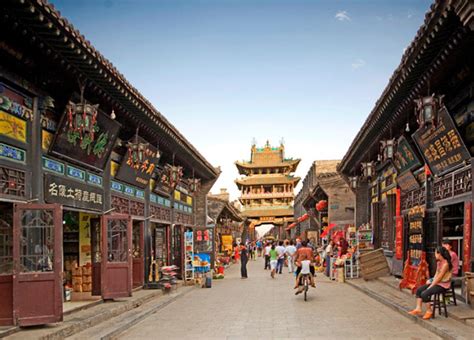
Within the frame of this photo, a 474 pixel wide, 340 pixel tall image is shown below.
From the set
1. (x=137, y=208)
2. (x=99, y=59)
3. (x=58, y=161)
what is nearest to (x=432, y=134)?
(x=99, y=59)

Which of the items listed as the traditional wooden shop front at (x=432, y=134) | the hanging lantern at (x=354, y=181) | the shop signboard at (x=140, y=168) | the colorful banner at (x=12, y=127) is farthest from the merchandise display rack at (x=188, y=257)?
the colorful banner at (x=12, y=127)

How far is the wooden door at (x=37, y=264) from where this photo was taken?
8188mm

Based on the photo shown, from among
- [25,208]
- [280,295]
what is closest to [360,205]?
[280,295]

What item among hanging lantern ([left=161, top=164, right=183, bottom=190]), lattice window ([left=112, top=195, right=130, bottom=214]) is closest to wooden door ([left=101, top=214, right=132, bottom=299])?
lattice window ([left=112, top=195, right=130, bottom=214])

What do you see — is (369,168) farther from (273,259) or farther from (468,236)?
(468,236)

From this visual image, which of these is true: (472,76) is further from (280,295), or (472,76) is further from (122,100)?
(280,295)

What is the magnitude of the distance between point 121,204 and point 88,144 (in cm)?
314

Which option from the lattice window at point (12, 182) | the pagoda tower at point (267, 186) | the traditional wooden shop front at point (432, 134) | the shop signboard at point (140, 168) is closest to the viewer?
the lattice window at point (12, 182)

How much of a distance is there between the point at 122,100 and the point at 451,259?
6.64m

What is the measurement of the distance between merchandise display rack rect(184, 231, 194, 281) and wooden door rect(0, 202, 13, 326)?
33.8ft

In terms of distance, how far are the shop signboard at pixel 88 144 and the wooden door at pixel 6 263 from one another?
1.34 meters

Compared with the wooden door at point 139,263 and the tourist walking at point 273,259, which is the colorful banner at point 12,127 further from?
the tourist walking at point 273,259

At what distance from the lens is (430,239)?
41.0 ft

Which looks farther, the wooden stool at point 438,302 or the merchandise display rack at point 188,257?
the merchandise display rack at point 188,257
